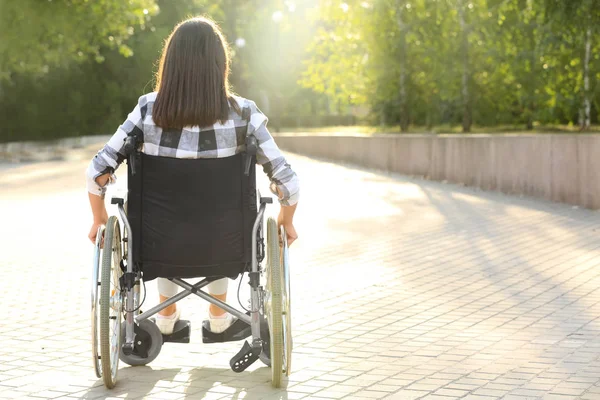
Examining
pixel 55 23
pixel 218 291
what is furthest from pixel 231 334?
pixel 55 23

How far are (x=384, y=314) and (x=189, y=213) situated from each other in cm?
250

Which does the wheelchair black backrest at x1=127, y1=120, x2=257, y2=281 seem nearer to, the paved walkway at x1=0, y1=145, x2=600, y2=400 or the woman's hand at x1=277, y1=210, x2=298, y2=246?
the woman's hand at x1=277, y1=210, x2=298, y2=246

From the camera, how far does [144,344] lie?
552 centimetres

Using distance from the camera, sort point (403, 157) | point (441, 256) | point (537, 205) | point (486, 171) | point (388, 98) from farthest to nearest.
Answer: point (388, 98)
point (403, 157)
point (486, 171)
point (537, 205)
point (441, 256)

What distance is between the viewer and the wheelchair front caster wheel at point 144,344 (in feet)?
18.0

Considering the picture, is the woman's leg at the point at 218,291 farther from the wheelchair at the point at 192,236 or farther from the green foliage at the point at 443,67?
the green foliage at the point at 443,67

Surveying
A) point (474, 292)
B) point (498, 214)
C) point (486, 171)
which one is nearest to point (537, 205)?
point (498, 214)

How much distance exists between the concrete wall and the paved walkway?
1480mm

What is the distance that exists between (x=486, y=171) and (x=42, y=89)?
29.8m

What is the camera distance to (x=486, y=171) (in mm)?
19016

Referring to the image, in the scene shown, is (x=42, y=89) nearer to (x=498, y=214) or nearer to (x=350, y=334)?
(x=498, y=214)

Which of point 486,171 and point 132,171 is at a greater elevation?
point 132,171

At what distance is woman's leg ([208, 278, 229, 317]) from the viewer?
5551 millimetres

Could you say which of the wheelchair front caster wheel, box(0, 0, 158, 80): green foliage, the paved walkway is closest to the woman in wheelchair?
the wheelchair front caster wheel
